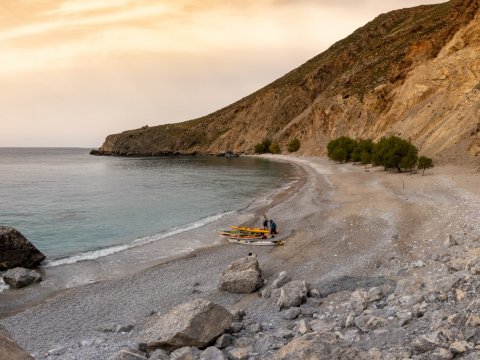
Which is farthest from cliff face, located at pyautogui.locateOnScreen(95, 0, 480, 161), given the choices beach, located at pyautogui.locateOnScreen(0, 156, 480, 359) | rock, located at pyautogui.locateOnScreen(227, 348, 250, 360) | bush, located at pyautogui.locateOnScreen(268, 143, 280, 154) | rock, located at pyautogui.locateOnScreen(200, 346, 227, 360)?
rock, located at pyautogui.locateOnScreen(200, 346, 227, 360)

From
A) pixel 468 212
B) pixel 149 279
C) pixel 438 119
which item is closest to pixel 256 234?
pixel 149 279

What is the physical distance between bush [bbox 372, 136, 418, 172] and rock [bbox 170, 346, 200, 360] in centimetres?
4850

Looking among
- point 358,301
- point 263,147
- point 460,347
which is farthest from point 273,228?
point 263,147

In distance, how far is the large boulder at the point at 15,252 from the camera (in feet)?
72.1

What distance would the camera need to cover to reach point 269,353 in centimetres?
1094

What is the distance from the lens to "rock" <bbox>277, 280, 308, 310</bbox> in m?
14.6

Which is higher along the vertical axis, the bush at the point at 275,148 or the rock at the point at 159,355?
the bush at the point at 275,148

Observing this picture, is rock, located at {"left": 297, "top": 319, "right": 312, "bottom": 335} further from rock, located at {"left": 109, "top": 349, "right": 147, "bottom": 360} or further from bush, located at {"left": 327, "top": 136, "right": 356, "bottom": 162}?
bush, located at {"left": 327, "top": 136, "right": 356, "bottom": 162}

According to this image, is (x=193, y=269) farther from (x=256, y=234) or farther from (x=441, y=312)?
(x=441, y=312)

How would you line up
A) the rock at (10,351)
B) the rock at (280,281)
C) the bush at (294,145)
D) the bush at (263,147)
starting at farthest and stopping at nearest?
the bush at (263,147) → the bush at (294,145) → the rock at (280,281) → the rock at (10,351)

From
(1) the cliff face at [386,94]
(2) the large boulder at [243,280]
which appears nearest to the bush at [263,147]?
(1) the cliff face at [386,94]

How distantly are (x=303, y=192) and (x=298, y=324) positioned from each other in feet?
115

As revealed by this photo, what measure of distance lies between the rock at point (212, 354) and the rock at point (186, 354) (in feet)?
0.66

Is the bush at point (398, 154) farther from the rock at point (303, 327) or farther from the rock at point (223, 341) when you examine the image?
the rock at point (223, 341)
